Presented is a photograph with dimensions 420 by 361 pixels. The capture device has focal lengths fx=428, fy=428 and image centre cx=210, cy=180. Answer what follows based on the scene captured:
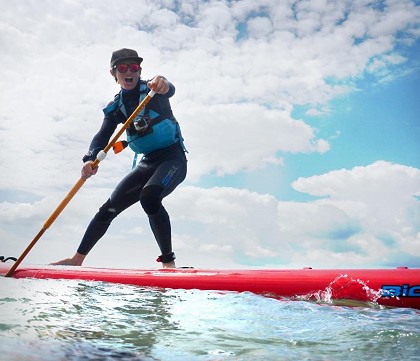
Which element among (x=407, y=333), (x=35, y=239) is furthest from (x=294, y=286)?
(x=35, y=239)

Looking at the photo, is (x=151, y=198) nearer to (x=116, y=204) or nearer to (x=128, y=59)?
(x=116, y=204)

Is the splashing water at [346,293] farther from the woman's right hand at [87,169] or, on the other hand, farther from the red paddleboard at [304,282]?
the woman's right hand at [87,169]

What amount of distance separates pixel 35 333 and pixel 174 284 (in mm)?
2245

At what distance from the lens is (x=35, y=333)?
198 centimetres

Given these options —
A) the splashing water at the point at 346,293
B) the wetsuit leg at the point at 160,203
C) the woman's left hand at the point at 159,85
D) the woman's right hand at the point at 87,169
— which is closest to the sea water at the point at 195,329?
the splashing water at the point at 346,293

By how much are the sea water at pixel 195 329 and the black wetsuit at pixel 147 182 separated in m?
1.44

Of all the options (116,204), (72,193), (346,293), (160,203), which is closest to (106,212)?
(116,204)

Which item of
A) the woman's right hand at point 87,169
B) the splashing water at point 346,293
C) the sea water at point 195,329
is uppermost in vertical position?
the woman's right hand at point 87,169

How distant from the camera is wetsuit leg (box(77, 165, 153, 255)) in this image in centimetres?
533

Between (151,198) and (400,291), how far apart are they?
266cm

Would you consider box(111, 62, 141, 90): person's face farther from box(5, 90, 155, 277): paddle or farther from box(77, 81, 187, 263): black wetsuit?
box(5, 90, 155, 277): paddle

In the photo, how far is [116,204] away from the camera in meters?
5.44

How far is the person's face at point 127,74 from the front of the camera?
17.2 feet

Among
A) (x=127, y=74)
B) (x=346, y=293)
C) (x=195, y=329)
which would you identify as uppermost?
(x=127, y=74)
